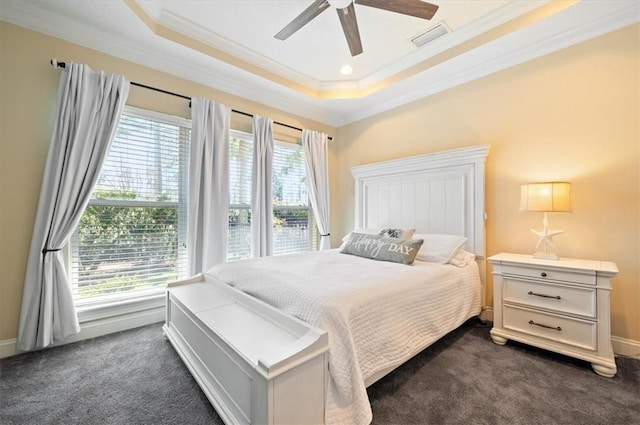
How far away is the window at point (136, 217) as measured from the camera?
235cm

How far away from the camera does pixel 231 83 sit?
314 centimetres

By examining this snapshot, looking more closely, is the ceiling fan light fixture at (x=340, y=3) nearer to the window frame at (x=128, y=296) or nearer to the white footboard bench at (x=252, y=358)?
the window frame at (x=128, y=296)

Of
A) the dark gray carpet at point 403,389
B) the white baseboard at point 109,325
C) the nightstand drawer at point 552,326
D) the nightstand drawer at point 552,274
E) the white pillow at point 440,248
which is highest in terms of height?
the white pillow at point 440,248

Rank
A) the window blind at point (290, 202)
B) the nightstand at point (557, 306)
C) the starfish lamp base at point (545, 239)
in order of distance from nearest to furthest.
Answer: the nightstand at point (557, 306)
the starfish lamp base at point (545, 239)
the window blind at point (290, 202)

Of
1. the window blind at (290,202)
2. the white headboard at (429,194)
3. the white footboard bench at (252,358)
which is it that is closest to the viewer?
the white footboard bench at (252,358)

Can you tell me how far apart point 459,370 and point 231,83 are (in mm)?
3539

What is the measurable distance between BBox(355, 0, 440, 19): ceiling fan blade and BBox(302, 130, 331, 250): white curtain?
79.6 inches

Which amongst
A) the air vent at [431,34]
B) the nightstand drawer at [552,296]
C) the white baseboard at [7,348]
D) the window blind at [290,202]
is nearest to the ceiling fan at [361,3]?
the air vent at [431,34]

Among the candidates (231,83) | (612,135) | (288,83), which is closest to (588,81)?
(612,135)

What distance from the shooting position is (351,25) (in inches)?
81.7

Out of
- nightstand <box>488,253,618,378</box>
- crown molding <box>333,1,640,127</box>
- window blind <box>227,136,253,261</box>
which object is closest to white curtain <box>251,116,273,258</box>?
window blind <box>227,136,253,261</box>

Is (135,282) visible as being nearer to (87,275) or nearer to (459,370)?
(87,275)

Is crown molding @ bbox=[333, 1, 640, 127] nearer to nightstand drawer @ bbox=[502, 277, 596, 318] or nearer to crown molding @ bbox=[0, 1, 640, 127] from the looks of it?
crown molding @ bbox=[0, 1, 640, 127]

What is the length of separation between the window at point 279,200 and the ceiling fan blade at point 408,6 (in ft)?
6.46
